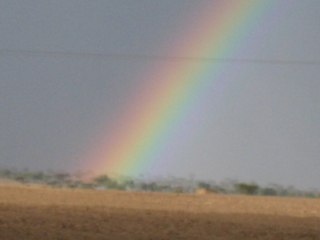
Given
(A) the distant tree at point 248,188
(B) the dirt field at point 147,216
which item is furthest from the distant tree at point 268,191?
(B) the dirt field at point 147,216

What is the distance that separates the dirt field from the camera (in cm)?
1692

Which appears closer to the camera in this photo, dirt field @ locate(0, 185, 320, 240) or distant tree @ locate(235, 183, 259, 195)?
dirt field @ locate(0, 185, 320, 240)

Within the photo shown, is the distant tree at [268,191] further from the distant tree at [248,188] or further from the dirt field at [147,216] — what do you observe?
the dirt field at [147,216]

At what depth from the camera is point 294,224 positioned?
20.9 metres

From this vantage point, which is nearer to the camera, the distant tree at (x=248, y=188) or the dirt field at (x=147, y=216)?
the dirt field at (x=147, y=216)

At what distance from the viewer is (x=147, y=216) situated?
21.3 metres

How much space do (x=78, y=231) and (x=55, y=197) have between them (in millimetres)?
11868

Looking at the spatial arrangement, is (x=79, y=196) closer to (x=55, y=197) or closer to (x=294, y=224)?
(x=55, y=197)

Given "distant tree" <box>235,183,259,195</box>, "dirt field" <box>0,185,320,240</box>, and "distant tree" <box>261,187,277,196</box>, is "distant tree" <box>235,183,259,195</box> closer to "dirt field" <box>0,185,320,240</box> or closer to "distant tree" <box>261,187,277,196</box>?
"distant tree" <box>261,187,277,196</box>

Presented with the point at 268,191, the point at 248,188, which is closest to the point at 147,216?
the point at 248,188

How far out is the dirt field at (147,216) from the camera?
666 inches

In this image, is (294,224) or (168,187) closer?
(294,224)

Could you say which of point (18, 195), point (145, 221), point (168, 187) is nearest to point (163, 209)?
point (145, 221)

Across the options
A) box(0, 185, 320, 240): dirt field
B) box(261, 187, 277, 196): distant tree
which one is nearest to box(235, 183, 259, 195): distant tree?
box(261, 187, 277, 196): distant tree
